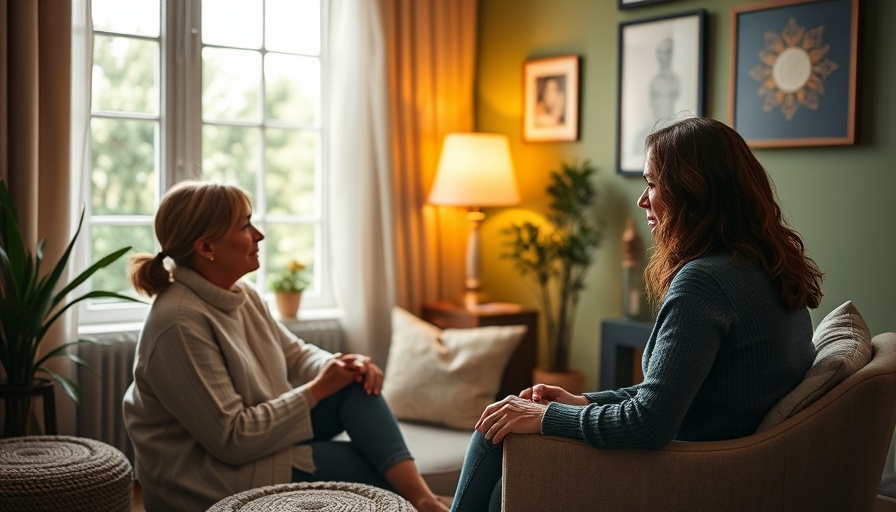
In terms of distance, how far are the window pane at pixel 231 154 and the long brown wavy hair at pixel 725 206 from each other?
8.02 ft

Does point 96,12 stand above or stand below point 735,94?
above

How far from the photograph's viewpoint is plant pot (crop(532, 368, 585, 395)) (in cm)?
388

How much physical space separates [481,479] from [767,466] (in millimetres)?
637

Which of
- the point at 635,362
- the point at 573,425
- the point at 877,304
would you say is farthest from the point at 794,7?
the point at 573,425

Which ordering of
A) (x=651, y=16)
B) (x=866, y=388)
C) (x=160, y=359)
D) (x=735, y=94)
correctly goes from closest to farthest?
(x=866, y=388), (x=160, y=359), (x=735, y=94), (x=651, y=16)

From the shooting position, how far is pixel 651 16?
12.1 feet

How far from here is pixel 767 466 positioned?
1.77 meters

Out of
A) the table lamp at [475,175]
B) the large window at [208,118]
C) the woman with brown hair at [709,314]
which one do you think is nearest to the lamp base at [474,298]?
the table lamp at [475,175]

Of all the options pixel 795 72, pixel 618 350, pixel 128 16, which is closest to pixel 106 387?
pixel 128 16

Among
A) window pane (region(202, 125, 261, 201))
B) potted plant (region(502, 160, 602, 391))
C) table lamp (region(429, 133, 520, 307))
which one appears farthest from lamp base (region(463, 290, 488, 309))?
window pane (region(202, 125, 261, 201))

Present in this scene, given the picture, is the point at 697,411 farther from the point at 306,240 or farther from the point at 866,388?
the point at 306,240

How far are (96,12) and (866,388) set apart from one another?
3044 millimetres

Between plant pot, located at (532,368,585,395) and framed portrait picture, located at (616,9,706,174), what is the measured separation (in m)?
0.89

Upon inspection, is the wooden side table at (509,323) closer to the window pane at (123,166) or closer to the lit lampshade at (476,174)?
the lit lampshade at (476,174)
